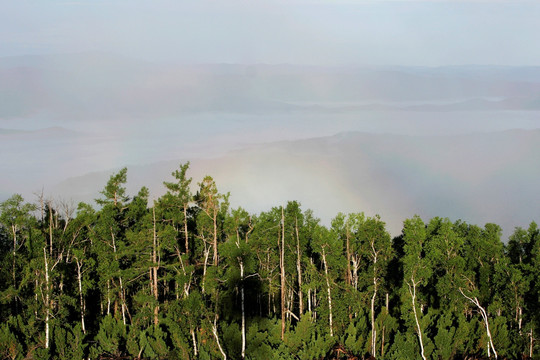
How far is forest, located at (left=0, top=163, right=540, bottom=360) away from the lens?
36.2m

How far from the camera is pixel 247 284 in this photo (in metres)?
36.4

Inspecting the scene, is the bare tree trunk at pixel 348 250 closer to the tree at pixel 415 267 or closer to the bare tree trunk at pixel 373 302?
the bare tree trunk at pixel 373 302

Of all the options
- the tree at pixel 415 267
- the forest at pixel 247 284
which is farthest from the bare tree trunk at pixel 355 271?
the tree at pixel 415 267

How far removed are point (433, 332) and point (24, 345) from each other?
22717mm

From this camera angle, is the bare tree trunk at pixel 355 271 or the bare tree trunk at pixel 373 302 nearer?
the bare tree trunk at pixel 373 302

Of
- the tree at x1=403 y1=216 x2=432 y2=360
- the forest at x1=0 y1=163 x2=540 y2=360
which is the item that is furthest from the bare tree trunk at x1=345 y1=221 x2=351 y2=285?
the tree at x1=403 y1=216 x2=432 y2=360

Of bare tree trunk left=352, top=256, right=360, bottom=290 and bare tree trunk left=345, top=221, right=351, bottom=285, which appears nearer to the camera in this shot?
bare tree trunk left=345, top=221, right=351, bottom=285

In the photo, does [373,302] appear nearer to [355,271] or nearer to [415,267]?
[415,267]

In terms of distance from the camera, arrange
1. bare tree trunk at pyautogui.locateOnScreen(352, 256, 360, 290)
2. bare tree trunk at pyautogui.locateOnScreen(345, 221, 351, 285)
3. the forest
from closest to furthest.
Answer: the forest < bare tree trunk at pyautogui.locateOnScreen(345, 221, 351, 285) < bare tree trunk at pyautogui.locateOnScreen(352, 256, 360, 290)

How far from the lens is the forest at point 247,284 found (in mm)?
36188

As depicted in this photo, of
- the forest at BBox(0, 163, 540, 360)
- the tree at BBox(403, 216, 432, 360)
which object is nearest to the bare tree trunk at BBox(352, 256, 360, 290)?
the forest at BBox(0, 163, 540, 360)

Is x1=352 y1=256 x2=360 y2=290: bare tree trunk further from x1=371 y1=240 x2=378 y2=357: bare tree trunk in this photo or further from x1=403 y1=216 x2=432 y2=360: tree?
x1=403 y1=216 x2=432 y2=360: tree

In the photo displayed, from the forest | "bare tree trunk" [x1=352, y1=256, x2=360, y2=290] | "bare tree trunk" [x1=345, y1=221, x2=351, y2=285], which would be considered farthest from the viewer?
"bare tree trunk" [x1=352, y1=256, x2=360, y2=290]

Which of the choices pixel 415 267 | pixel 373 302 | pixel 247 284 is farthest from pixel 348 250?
pixel 247 284
